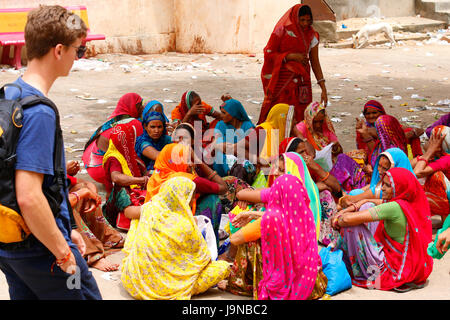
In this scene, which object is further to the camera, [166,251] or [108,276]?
[108,276]

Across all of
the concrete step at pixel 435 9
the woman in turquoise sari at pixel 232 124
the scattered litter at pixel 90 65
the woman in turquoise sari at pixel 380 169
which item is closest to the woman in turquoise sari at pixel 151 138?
the woman in turquoise sari at pixel 232 124

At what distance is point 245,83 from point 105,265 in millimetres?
6827

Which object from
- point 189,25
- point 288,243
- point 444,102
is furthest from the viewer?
point 189,25

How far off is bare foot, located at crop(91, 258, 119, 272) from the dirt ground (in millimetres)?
1911

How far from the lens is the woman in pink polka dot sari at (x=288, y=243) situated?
11.2ft

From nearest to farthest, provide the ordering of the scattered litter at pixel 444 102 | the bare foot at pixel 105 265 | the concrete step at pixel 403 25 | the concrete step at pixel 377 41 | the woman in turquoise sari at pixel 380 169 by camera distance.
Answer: the bare foot at pixel 105 265
the woman in turquoise sari at pixel 380 169
the scattered litter at pixel 444 102
the concrete step at pixel 377 41
the concrete step at pixel 403 25

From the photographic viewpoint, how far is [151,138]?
209 inches

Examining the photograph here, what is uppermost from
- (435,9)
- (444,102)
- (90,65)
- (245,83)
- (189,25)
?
(435,9)

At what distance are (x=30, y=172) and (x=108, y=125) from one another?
3.42 m

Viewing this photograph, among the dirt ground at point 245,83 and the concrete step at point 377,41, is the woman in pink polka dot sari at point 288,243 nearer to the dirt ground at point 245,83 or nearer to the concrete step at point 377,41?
the dirt ground at point 245,83

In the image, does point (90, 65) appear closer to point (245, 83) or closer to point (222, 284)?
point (245, 83)

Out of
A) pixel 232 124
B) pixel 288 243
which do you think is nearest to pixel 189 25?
pixel 232 124

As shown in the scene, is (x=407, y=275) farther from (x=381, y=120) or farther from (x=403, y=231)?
(x=381, y=120)

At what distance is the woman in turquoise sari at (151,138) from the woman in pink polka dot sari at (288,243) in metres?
1.97
